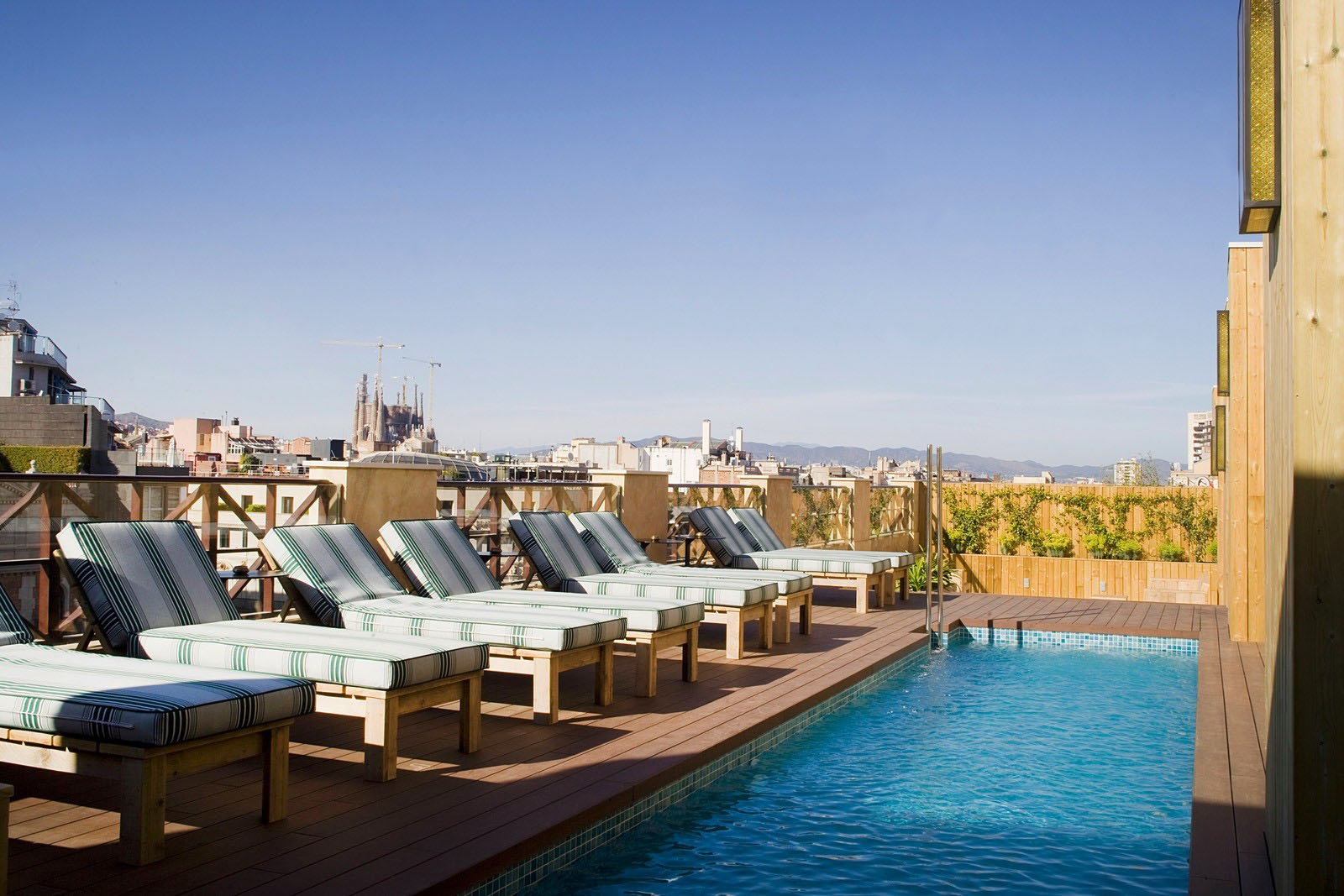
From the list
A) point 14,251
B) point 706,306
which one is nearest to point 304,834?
point 706,306

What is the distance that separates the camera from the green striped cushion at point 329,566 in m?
5.50

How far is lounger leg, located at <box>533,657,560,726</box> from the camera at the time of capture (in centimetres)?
509

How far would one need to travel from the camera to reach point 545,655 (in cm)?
505

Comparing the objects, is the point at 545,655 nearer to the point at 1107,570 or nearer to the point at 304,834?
the point at 304,834

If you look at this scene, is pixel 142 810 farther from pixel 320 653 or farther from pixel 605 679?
pixel 605 679

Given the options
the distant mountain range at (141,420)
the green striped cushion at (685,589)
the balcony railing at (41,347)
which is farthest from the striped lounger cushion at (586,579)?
the distant mountain range at (141,420)

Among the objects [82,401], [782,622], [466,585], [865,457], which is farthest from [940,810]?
[865,457]

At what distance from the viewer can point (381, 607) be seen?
550cm

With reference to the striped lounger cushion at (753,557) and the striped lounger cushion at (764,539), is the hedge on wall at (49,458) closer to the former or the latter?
the striped lounger cushion at (764,539)

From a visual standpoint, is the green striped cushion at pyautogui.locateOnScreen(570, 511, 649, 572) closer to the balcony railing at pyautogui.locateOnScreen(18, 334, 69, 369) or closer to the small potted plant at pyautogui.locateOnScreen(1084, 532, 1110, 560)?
the small potted plant at pyautogui.locateOnScreen(1084, 532, 1110, 560)

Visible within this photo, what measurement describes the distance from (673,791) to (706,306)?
190 ft

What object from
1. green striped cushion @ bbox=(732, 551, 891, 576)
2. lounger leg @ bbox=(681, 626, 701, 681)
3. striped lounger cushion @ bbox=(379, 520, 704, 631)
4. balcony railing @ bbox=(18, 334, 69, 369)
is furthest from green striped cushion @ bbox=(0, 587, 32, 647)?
balcony railing @ bbox=(18, 334, 69, 369)

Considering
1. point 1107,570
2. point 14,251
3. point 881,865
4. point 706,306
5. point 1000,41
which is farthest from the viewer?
point 14,251

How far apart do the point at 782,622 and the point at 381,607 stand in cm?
350
